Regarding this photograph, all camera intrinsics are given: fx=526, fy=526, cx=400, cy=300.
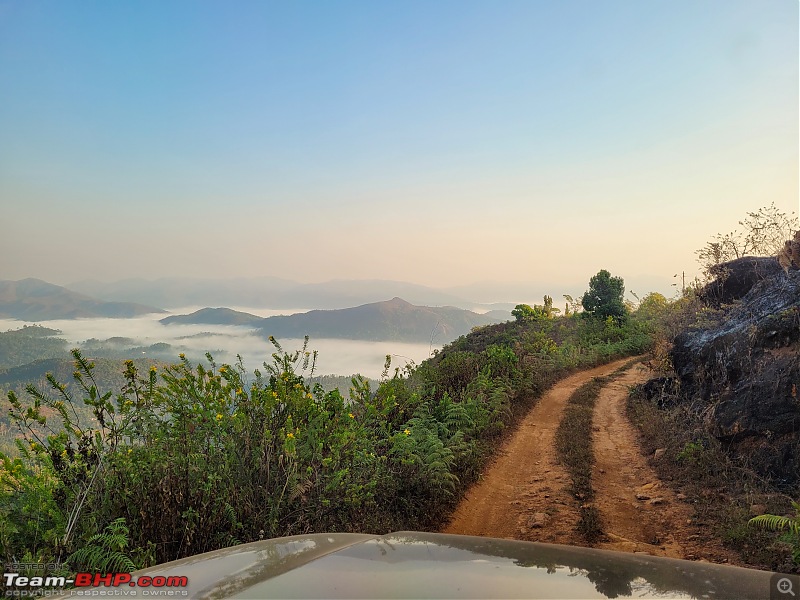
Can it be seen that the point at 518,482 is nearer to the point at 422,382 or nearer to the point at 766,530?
the point at 766,530

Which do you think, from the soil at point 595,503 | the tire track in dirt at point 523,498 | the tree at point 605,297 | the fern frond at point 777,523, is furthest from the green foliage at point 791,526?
the tree at point 605,297

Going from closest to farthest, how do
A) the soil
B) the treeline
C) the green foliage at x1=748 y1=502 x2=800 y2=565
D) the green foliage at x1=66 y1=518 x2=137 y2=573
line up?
1. the green foliage at x1=66 y1=518 x2=137 y2=573
2. the treeline
3. the green foliage at x1=748 y1=502 x2=800 y2=565
4. the soil

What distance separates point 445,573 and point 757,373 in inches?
350

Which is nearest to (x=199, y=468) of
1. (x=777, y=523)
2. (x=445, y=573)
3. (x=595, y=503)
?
(x=445, y=573)

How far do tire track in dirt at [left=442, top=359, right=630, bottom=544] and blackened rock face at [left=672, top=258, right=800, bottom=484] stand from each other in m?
2.88

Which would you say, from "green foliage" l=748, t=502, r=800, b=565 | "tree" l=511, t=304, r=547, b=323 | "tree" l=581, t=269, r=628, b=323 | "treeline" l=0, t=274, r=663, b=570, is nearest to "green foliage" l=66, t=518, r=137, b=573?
"treeline" l=0, t=274, r=663, b=570

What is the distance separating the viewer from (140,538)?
4.46 meters

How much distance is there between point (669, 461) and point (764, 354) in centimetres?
246

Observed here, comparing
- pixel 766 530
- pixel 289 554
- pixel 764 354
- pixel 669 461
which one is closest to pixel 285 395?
pixel 289 554

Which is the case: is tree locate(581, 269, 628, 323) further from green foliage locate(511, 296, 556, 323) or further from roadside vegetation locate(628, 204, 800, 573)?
roadside vegetation locate(628, 204, 800, 573)

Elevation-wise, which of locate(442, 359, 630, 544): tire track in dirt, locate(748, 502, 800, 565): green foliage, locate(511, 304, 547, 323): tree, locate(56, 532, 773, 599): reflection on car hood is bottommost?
locate(442, 359, 630, 544): tire track in dirt

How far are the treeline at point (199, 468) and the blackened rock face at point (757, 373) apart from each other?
4460 mm

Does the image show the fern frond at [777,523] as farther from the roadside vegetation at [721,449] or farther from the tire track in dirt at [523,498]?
the tire track in dirt at [523,498]

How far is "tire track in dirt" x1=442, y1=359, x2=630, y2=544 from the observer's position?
7152mm
